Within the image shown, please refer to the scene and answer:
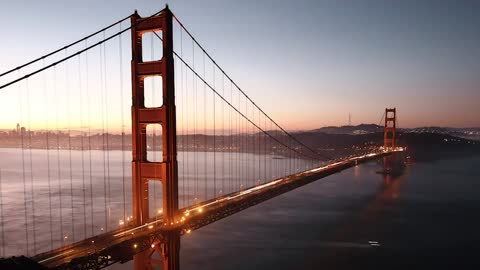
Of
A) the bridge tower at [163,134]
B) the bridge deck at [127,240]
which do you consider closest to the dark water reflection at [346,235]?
the bridge deck at [127,240]

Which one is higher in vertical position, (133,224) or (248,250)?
(133,224)

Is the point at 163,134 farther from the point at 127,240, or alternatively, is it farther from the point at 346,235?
the point at 346,235

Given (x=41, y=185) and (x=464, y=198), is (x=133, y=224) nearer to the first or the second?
(x=464, y=198)

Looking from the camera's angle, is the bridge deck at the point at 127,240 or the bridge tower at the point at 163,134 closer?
the bridge deck at the point at 127,240

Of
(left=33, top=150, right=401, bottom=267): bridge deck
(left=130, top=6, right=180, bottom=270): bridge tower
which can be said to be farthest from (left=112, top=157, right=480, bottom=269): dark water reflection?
(left=130, top=6, right=180, bottom=270): bridge tower

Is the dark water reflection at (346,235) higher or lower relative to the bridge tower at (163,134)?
lower

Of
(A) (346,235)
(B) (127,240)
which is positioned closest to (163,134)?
(B) (127,240)

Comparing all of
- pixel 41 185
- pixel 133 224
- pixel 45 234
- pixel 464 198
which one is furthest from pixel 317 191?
pixel 41 185

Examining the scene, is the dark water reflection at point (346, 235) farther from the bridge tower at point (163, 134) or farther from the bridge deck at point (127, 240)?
the bridge tower at point (163, 134)
